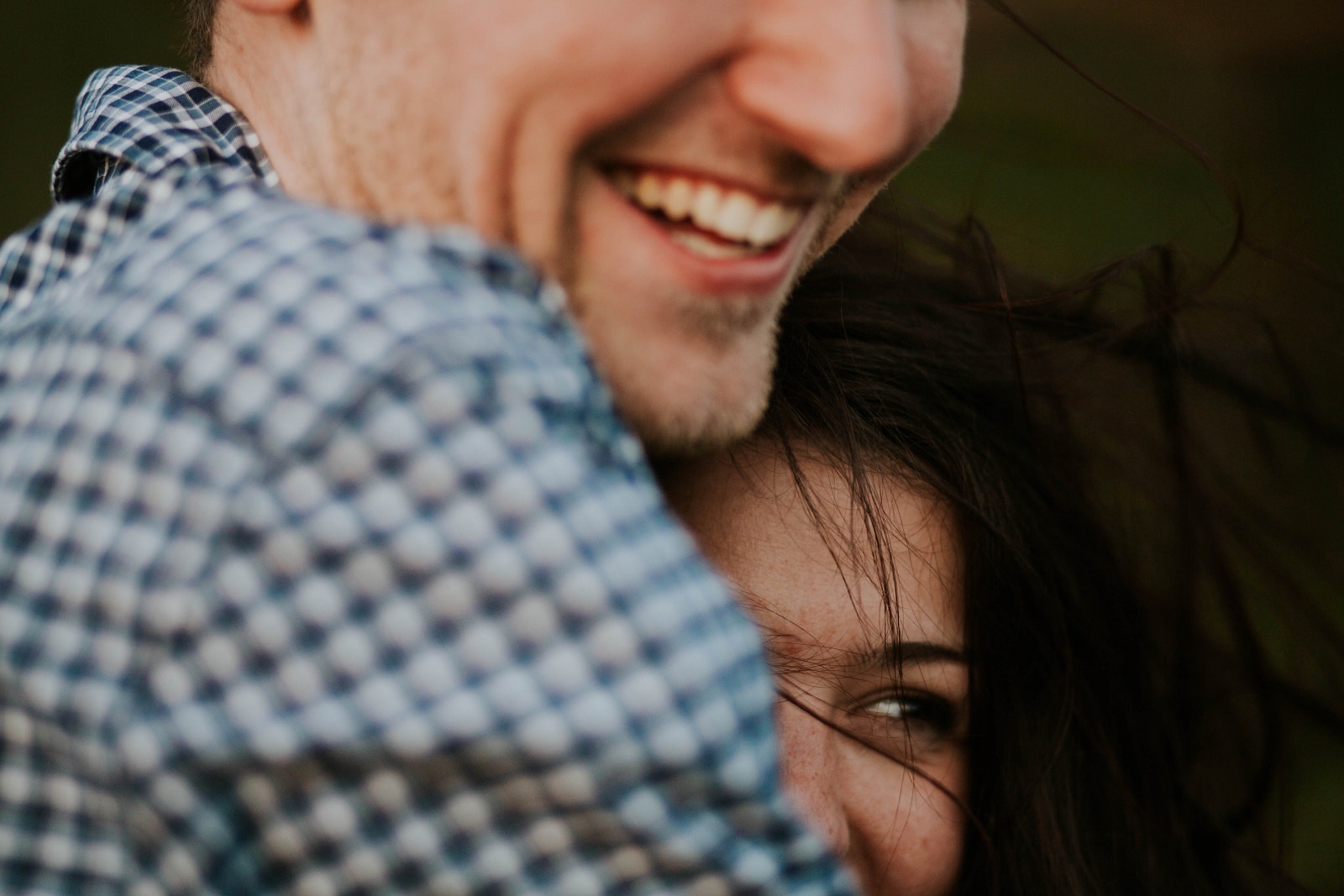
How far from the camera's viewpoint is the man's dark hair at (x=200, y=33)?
3.54 feet

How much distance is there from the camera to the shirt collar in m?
0.87

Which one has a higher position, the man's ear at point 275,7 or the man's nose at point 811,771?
the man's ear at point 275,7

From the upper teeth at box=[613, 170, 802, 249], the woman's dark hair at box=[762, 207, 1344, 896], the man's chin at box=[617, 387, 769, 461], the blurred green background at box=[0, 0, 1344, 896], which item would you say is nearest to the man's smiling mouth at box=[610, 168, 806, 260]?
the upper teeth at box=[613, 170, 802, 249]

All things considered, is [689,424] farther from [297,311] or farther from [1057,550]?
[1057,550]

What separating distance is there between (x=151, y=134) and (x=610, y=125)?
1.14ft

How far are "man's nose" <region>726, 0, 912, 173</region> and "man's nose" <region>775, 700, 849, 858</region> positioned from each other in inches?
21.4

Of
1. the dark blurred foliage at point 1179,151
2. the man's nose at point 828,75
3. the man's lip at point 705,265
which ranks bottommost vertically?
the dark blurred foliage at point 1179,151

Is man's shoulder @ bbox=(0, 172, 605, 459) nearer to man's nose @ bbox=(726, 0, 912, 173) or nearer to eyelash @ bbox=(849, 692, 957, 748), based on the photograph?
man's nose @ bbox=(726, 0, 912, 173)

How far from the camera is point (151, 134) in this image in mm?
876

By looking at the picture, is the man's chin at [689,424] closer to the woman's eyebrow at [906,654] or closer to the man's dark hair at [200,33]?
the woman's eyebrow at [906,654]

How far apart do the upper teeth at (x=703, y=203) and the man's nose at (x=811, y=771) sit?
0.46 m

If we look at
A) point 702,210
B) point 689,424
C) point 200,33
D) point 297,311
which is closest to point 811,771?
point 689,424

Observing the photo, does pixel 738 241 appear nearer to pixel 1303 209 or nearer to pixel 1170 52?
pixel 1303 209

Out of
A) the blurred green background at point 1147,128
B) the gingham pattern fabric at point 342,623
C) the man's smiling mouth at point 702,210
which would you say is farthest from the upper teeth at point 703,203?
the blurred green background at point 1147,128
